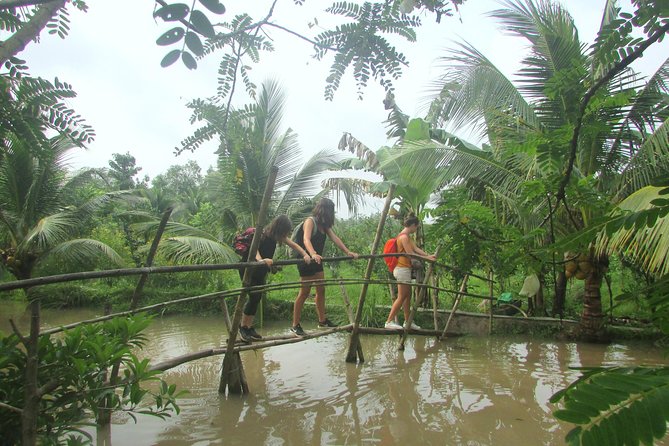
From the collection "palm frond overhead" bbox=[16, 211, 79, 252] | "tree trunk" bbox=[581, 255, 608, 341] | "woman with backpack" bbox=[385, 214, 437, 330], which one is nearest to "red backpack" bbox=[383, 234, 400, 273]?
"woman with backpack" bbox=[385, 214, 437, 330]

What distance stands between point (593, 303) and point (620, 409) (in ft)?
21.9

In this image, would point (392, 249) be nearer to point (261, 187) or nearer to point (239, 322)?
point (239, 322)

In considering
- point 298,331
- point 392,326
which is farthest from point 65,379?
point 392,326

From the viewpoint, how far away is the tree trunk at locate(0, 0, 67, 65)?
1.50 meters

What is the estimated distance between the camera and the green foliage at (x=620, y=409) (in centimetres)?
71

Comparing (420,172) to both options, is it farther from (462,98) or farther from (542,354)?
(542,354)

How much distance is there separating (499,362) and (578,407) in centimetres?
560

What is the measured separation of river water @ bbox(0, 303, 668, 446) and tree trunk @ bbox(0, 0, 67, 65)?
9.88ft

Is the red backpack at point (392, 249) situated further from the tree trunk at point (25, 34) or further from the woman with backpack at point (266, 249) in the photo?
the tree trunk at point (25, 34)

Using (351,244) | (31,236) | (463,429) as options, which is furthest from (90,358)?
(351,244)

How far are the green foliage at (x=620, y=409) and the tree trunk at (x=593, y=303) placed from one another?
20.7ft

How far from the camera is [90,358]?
7.28 feet

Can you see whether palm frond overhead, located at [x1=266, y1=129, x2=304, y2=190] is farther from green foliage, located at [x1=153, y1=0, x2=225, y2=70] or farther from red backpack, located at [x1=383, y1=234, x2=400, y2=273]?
green foliage, located at [x1=153, y1=0, x2=225, y2=70]

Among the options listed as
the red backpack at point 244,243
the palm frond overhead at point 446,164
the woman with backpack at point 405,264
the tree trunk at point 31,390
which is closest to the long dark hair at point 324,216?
the red backpack at point 244,243
